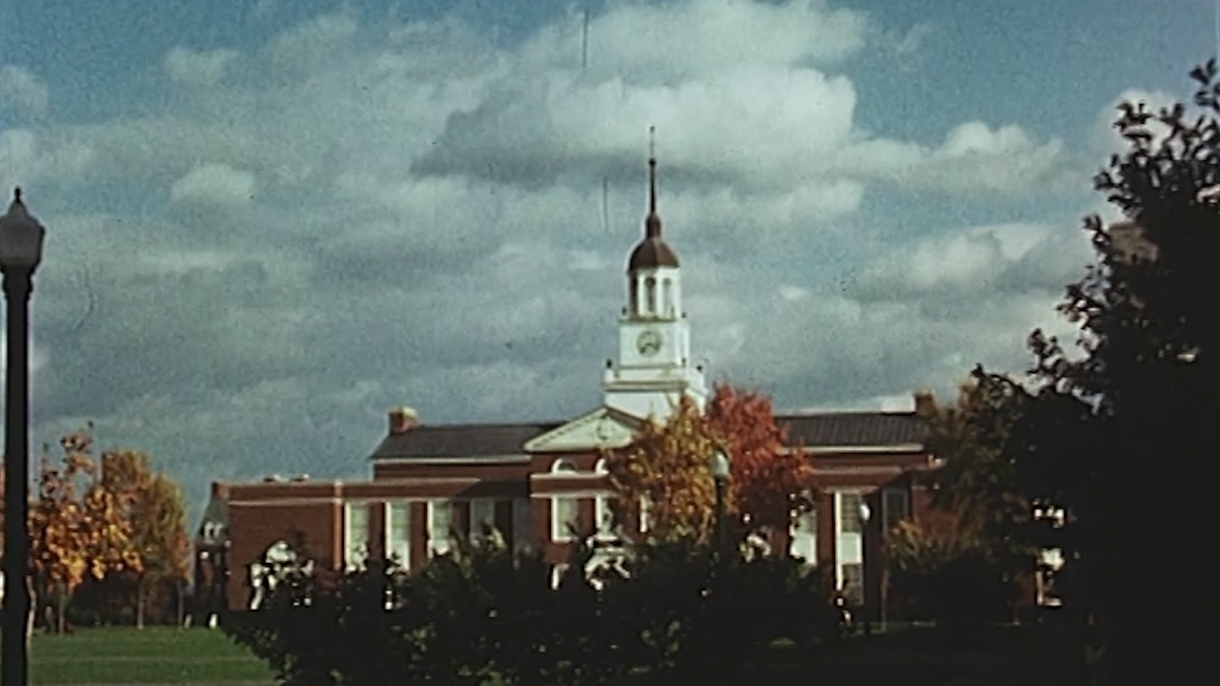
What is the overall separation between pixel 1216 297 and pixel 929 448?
8.51m

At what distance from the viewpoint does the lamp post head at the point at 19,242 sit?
29.7 feet

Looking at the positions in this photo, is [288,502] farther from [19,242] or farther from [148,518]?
[19,242]

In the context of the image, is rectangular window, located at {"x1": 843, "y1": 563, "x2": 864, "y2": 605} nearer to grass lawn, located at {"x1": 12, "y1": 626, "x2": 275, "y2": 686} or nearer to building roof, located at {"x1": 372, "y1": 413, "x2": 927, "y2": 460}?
building roof, located at {"x1": 372, "y1": 413, "x2": 927, "y2": 460}

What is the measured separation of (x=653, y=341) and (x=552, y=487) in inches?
188

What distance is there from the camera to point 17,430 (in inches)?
351

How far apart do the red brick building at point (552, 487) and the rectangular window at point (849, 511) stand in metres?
0.05

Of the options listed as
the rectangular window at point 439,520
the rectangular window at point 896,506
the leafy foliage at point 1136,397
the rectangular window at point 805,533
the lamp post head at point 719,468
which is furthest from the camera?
the rectangular window at point 805,533

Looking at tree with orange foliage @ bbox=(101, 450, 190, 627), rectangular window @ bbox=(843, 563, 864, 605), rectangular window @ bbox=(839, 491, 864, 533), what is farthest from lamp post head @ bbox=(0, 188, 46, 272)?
rectangular window @ bbox=(839, 491, 864, 533)

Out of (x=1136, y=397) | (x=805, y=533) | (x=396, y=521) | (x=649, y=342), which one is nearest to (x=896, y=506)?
(x=805, y=533)

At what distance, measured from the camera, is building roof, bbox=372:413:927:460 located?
→ 27.5 m

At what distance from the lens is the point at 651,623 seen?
14.7 meters

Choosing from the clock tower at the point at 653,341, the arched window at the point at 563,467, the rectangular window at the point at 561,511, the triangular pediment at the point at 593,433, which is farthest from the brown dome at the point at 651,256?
the triangular pediment at the point at 593,433

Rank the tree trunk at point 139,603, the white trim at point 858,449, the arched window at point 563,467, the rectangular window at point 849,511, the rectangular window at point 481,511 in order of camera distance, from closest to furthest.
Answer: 1. the white trim at point 858,449
2. the rectangular window at point 849,511
3. the rectangular window at point 481,511
4. the arched window at point 563,467
5. the tree trunk at point 139,603

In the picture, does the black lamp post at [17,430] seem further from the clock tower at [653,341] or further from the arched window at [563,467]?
the arched window at [563,467]
